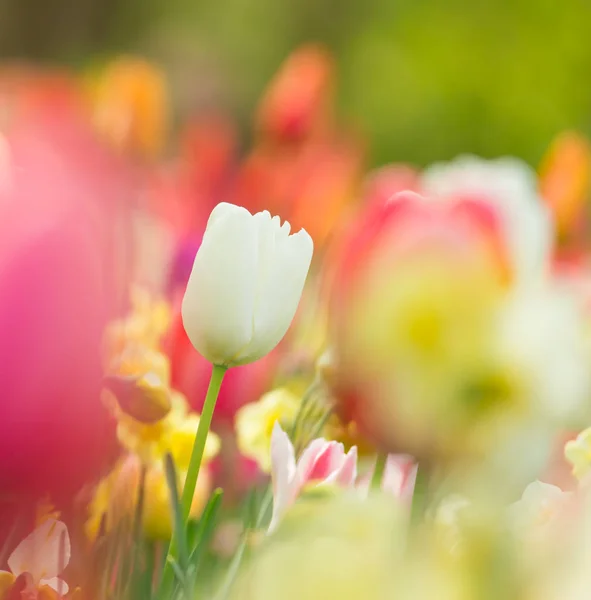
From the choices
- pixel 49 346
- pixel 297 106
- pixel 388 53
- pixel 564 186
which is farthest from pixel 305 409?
pixel 388 53

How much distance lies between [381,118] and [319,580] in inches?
97.4

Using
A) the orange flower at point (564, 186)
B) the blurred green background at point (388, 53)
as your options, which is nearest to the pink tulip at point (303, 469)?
the orange flower at point (564, 186)

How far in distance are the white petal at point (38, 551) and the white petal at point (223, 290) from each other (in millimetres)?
52

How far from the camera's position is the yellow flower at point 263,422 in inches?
11.6

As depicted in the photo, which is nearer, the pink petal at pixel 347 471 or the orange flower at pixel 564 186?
the pink petal at pixel 347 471

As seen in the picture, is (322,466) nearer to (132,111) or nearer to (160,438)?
(160,438)

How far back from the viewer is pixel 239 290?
229 millimetres

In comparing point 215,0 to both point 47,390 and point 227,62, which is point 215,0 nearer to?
point 227,62

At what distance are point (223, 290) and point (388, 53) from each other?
2504 mm

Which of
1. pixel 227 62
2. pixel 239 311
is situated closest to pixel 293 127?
pixel 239 311

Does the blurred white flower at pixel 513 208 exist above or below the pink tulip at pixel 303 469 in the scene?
above

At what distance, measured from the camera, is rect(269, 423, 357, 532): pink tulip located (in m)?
0.23

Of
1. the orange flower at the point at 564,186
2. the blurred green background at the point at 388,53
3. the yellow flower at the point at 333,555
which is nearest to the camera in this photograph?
the yellow flower at the point at 333,555

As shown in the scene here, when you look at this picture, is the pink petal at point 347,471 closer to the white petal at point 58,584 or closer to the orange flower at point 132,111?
the white petal at point 58,584
